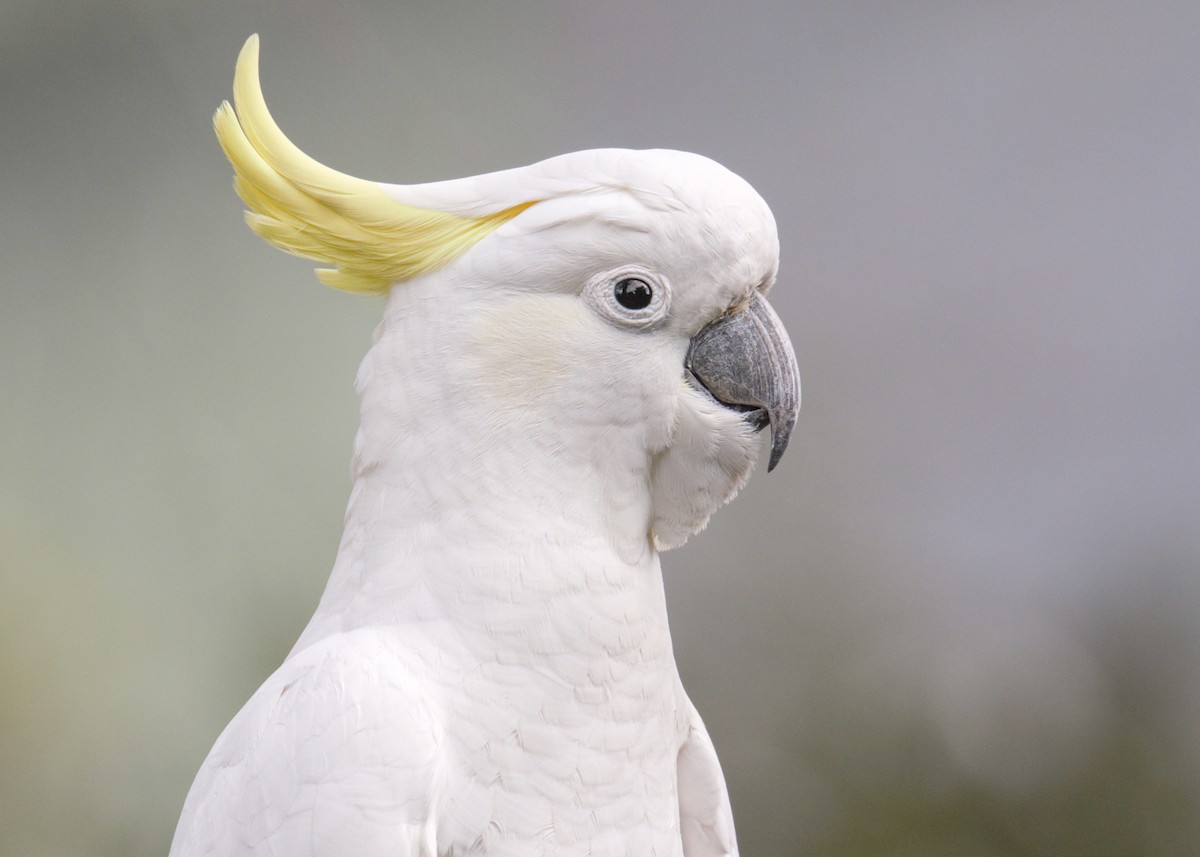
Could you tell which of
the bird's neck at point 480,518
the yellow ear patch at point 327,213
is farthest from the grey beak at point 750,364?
the yellow ear patch at point 327,213

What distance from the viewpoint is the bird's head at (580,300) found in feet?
3.60

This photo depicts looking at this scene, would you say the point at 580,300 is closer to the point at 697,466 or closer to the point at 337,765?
the point at 697,466

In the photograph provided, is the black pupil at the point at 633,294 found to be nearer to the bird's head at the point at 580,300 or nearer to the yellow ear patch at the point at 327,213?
the bird's head at the point at 580,300

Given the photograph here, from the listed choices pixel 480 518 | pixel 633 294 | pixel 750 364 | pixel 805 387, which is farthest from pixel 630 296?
pixel 805 387

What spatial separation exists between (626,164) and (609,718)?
1.81 ft

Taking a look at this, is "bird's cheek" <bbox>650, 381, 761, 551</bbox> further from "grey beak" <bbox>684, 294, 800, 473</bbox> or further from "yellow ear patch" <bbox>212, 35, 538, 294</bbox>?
"yellow ear patch" <bbox>212, 35, 538, 294</bbox>

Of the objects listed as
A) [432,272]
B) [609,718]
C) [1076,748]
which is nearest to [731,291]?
[432,272]

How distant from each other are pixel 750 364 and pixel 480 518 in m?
0.31

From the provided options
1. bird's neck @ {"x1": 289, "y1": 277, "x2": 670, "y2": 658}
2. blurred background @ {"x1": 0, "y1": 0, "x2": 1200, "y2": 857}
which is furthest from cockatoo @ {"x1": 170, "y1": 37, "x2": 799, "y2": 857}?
blurred background @ {"x1": 0, "y1": 0, "x2": 1200, "y2": 857}

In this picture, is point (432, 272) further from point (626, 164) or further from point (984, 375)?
point (984, 375)

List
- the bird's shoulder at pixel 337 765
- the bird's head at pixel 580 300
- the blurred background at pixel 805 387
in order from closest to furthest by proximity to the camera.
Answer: the bird's shoulder at pixel 337 765
the bird's head at pixel 580 300
the blurred background at pixel 805 387

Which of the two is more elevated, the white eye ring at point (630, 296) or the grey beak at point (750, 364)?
the white eye ring at point (630, 296)

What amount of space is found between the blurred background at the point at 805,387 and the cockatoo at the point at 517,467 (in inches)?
68.0

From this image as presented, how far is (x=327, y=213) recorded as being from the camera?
1153 mm
